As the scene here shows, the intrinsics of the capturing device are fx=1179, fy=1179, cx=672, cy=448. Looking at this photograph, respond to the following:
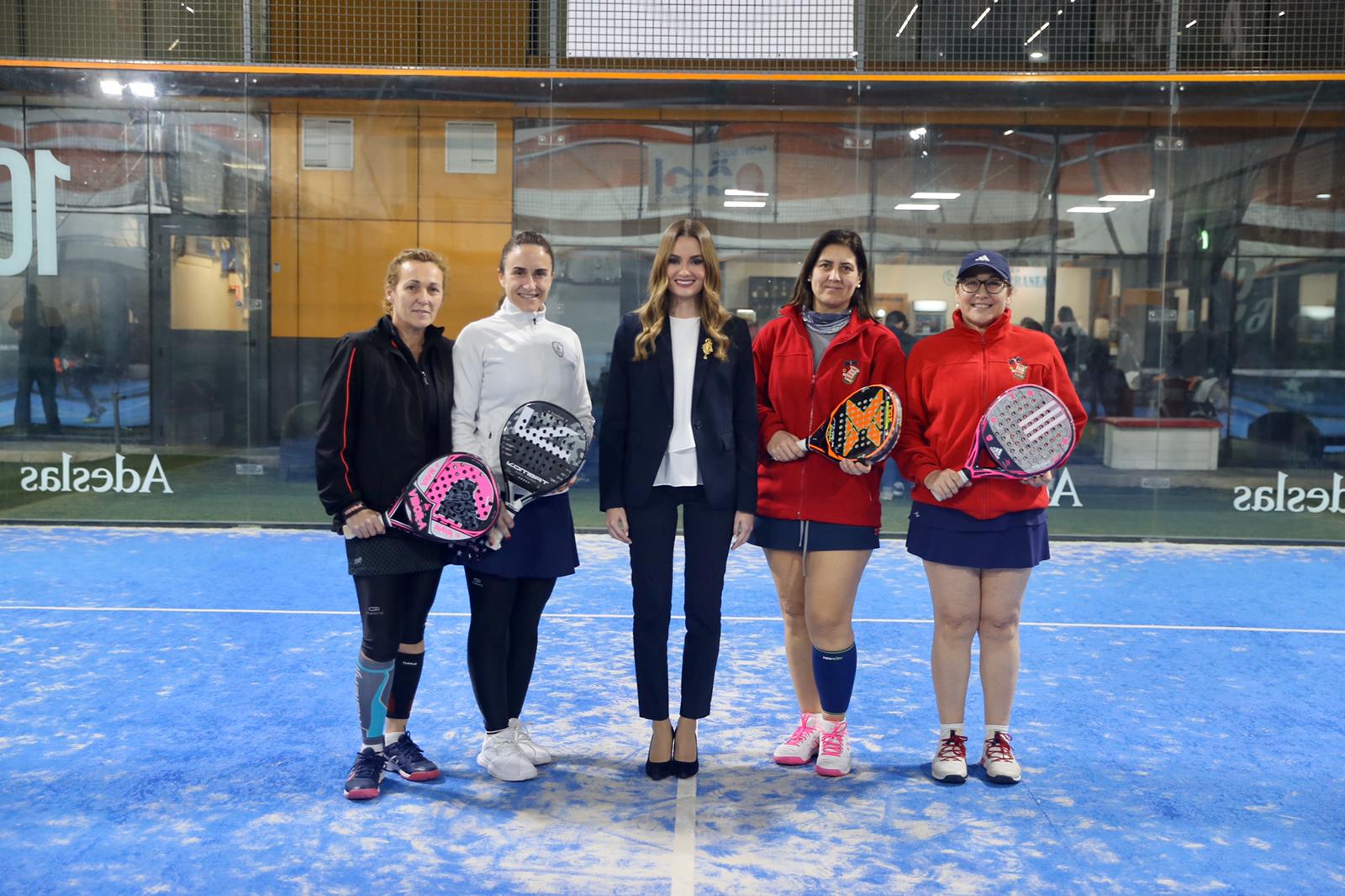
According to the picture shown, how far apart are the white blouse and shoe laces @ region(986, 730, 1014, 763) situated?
3.77 ft

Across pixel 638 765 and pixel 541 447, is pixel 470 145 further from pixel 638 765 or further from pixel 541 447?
pixel 638 765

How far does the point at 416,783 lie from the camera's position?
3.31 m

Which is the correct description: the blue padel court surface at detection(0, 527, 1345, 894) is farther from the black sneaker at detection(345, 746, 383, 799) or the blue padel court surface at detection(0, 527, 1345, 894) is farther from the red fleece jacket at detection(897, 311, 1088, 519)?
the red fleece jacket at detection(897, 311, 1088, 519)

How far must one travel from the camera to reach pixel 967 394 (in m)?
3.37

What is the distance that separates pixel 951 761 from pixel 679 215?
5305mm

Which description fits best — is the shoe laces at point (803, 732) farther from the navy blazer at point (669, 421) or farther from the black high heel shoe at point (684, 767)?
the navy blazer at point (669, 421)

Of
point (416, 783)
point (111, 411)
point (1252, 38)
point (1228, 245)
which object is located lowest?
point (416, 783)

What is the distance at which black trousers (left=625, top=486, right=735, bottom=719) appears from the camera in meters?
3.31

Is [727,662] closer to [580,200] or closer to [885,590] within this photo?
[885,590]

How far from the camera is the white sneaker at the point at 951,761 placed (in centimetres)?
333

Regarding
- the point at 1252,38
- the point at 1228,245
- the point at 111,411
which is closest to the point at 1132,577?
the point at 1228,245

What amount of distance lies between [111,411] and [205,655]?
4.18 m

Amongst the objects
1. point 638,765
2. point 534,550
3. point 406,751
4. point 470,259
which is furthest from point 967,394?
point 470,259

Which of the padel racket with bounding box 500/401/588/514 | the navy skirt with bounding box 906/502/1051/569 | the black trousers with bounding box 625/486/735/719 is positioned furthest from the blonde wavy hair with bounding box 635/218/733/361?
the navy skirt with bounding box 906/502/1051/569
